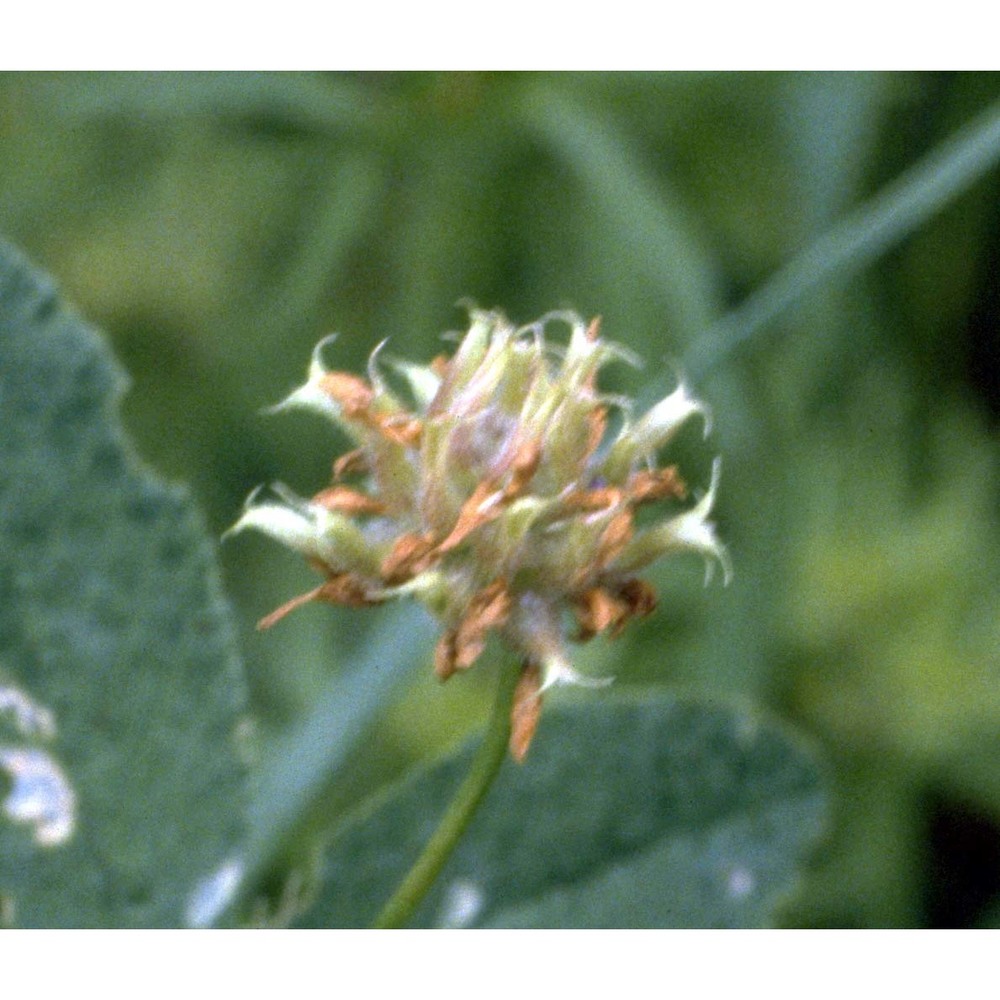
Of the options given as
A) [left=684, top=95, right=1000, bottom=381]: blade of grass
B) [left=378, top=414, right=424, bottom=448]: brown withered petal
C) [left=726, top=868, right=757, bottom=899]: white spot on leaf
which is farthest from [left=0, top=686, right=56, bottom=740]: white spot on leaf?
[left=684, top=95, right=1000, bottom=381]: blade of grass

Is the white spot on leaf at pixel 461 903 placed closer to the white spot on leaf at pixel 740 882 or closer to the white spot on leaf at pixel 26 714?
the white spot on leaf at pixel 740 882

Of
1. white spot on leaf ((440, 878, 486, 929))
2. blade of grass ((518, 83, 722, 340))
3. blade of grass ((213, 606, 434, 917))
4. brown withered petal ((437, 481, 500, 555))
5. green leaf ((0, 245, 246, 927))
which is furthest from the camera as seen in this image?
blade of grass ((518, 83, 722, 340))

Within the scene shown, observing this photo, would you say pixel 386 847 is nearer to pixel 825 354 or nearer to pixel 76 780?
pixel 76 780

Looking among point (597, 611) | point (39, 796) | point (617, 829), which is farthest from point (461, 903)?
point (597, 611)

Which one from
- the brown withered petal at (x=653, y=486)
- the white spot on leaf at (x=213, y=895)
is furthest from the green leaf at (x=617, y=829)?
the brown withered petal at (x=653, y=486)

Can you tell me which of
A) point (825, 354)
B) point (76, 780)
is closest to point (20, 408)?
point (76, 780)

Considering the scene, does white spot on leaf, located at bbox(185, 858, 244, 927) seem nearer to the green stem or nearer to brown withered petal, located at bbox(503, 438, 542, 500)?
the green stem
